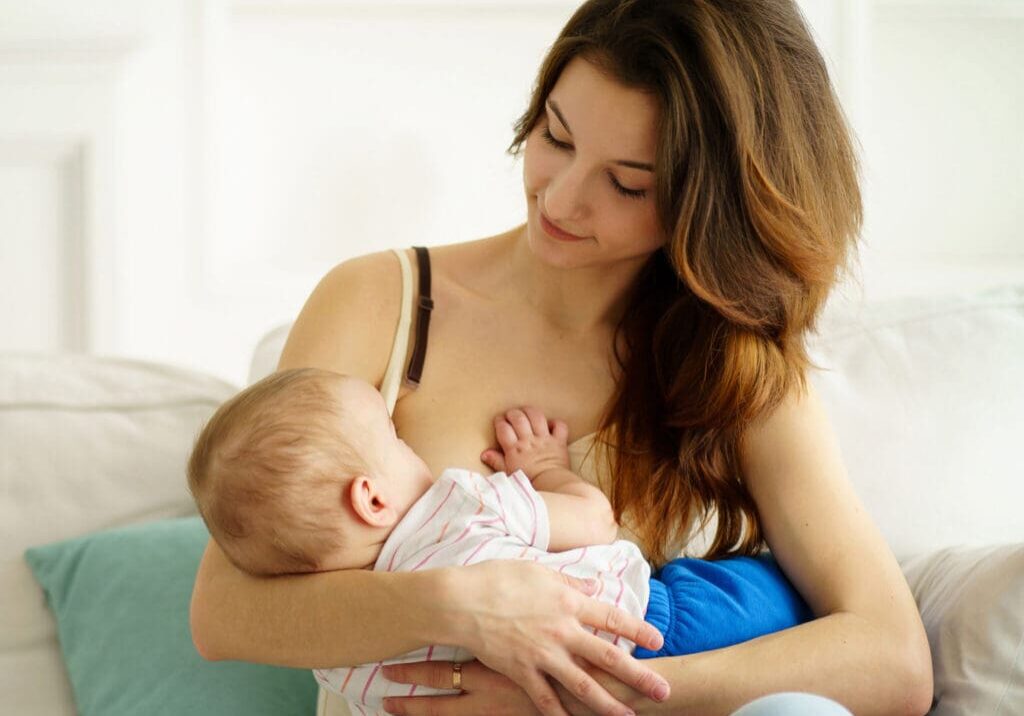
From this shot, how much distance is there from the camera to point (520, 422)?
5.46 ft

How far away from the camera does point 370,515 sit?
1391 mm

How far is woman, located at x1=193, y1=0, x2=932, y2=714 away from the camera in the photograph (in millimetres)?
1383

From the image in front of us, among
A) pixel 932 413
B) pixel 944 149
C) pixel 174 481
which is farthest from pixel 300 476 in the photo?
pixel 944 149

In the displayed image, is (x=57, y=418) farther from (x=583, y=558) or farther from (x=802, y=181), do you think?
(x=802, y=181)

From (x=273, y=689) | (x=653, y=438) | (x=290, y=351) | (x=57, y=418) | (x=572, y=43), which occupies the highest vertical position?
(x=572, y=43)

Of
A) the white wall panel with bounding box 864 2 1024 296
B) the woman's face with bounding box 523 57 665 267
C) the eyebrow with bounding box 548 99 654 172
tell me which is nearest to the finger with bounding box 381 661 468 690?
the woman's face with bounding box 523 57 665 267

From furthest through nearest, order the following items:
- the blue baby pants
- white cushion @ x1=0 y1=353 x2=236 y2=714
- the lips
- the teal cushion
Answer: white cushion @ x1=0 y1=353 x2=236 y2=714, the teal cushion, the lips, the blue baby pants

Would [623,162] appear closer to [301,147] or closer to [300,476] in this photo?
[300,476]

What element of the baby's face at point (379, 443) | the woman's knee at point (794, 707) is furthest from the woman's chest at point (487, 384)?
the woman's knee at point (794, 707)

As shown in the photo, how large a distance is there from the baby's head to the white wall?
1580 millimetres

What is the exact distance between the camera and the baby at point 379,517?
1371mm

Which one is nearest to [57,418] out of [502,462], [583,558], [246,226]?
[502,462]

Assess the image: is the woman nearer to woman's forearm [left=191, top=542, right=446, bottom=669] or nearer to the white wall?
woman's forearm [left=191, top=542, right=446, bottom=669]

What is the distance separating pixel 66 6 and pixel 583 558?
2.12 metres
